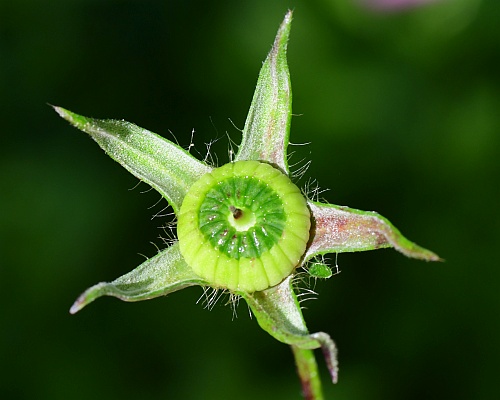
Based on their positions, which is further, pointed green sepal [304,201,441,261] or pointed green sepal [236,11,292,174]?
pointed green sepal [236,11,292,174]

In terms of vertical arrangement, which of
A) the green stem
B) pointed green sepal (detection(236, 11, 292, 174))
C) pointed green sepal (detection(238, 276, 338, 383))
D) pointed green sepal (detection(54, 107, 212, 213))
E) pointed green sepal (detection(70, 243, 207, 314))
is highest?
pointed green sepal (detection(236, 11, 292, 174))

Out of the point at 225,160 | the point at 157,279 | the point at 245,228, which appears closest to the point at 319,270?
the point at 245,228

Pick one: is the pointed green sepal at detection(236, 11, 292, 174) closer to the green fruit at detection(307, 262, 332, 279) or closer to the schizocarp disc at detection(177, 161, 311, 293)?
the schizocarp disc at detection(177, 161, 311, 293)

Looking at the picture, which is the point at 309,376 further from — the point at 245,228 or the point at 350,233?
the point at 245,228

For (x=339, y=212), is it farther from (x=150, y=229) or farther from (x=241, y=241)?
(x=150, y=229)

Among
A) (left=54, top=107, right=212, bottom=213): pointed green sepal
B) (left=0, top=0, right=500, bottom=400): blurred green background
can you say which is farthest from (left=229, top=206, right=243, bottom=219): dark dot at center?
(left=0, top=0, right=500, bottom=400): blurred green background

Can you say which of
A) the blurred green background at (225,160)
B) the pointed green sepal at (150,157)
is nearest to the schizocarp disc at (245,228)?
the pointed green sepal at (150,157)

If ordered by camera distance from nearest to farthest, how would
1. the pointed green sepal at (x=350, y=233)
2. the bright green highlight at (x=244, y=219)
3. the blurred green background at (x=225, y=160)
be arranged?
the pointed green sepal at (x=350, y=233) → the bright green highlight at (x=244, y=219) → the blurred green background at (x=225, y=160)

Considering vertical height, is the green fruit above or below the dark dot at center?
below

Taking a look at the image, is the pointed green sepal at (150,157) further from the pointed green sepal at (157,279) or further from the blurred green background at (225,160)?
the blurred green background at (225,160)
